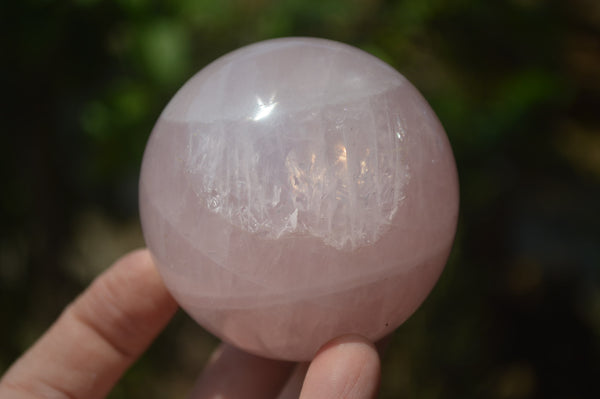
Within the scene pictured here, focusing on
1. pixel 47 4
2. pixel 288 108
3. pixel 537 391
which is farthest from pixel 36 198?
pixel 537 391

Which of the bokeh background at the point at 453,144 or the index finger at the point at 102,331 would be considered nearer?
the index finger at the point at 102,331

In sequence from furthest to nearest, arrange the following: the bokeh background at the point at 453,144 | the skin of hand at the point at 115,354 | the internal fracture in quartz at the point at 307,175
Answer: the bokeh background at the point at 453,144
the skin of hand at the point at 115,354
the internal fracture in quartz at the point at 307,175

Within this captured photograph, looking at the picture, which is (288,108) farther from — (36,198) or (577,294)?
(577,294)

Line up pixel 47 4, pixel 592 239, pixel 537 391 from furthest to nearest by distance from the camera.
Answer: pixel 592 239
pixel 537 391
pixel 47 4

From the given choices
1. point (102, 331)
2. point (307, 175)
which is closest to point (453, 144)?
point (307, 175)

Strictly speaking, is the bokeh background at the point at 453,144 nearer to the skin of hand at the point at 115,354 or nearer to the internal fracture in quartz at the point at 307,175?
the skin of hand at the point at 115,354

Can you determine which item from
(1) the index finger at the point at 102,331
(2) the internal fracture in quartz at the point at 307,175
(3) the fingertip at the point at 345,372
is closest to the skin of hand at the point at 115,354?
(1) the index finger at the point at 102,331

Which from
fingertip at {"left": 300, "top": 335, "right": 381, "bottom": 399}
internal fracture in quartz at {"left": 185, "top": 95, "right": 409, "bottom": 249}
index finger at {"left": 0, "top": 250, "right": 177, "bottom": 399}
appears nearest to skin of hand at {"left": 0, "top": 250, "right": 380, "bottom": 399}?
index finger at {"left": 0, "top": 250, "right": 177, "bottom": 399}
